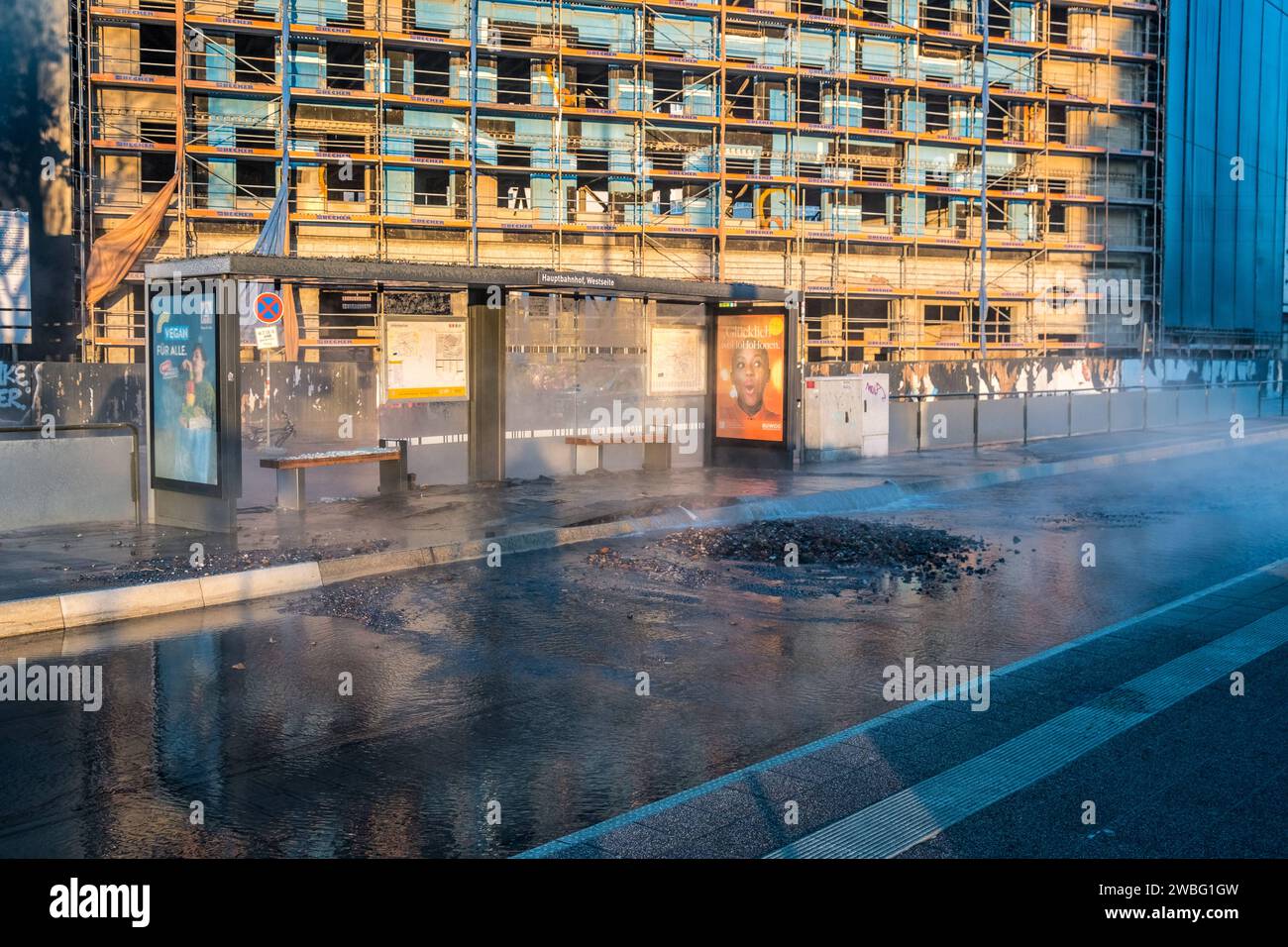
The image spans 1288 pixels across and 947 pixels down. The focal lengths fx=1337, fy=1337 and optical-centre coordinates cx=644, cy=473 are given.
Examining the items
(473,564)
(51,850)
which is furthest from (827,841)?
(473,564)

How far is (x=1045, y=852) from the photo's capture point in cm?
515

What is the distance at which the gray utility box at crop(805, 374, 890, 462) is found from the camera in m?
21.6

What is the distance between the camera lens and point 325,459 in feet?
49.4

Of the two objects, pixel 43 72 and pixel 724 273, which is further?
pixel 724 273

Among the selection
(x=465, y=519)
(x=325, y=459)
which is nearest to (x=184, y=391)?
(x=325, y=459)

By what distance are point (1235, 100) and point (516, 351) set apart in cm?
4272

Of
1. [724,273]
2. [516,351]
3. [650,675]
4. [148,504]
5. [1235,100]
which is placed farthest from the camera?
[1235,100]

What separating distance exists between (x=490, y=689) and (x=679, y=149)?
35.2 m

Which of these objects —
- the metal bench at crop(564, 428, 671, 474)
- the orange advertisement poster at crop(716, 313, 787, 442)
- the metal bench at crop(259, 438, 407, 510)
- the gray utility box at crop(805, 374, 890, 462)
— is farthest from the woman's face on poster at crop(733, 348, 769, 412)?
the metal bench at crop(259, 438, 407, 510)

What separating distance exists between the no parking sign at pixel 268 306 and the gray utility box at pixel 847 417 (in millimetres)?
13718

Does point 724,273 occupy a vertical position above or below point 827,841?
above

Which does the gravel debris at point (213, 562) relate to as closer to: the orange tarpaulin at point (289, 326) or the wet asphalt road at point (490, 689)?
the wet asphalt road at point (490, 689)
